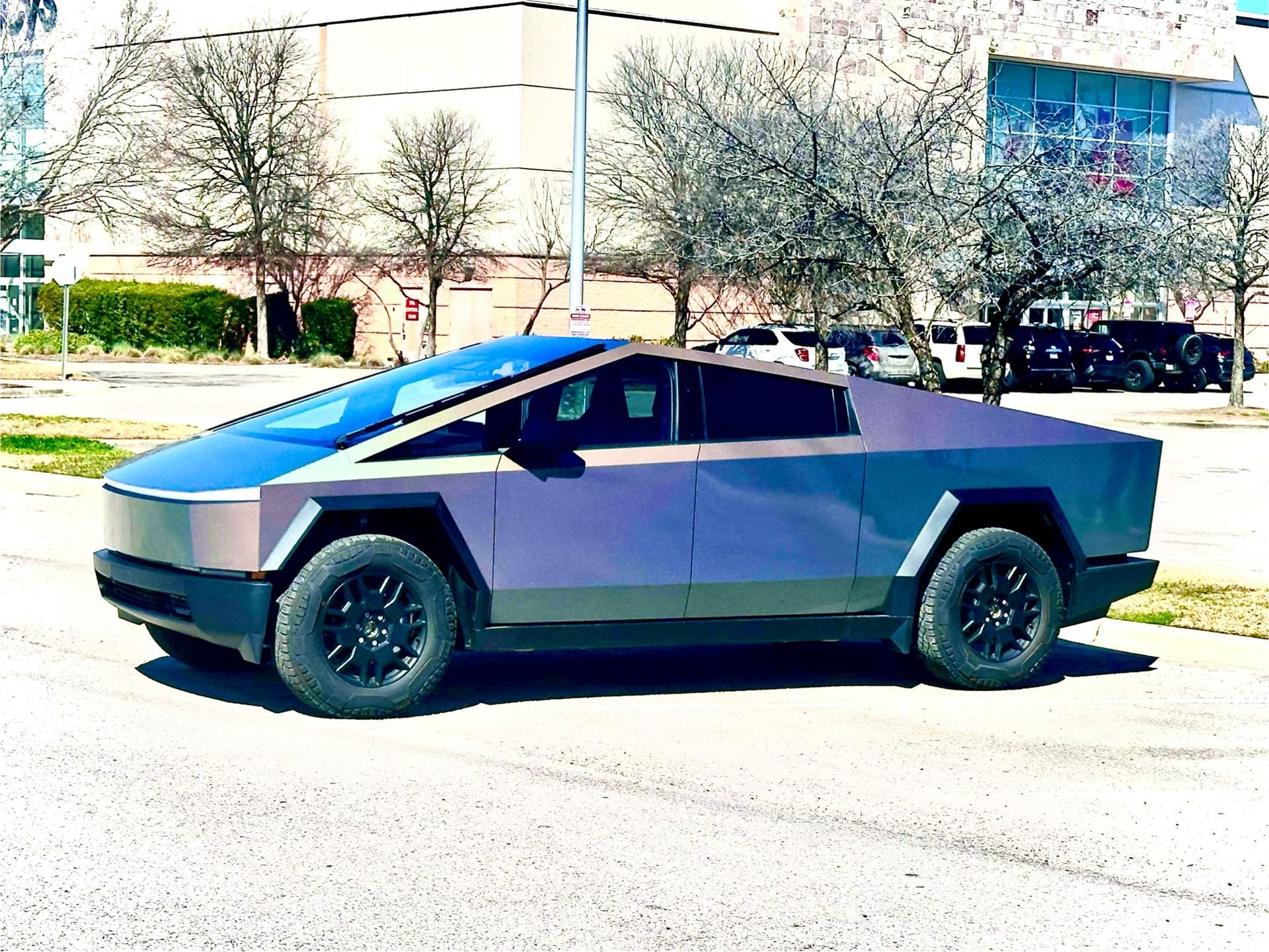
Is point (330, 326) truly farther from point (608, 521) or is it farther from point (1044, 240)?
point (608, 521)

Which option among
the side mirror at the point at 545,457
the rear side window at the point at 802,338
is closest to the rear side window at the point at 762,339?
the rear side window at the point at 802,338

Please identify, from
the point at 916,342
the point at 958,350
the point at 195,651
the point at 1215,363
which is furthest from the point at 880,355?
the point at 195,651

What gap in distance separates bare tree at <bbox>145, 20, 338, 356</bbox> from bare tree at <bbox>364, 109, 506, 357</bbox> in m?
2.78

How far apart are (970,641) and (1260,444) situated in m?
21.9

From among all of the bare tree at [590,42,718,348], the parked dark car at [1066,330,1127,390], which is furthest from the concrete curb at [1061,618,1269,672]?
the parked dark car at [1066,330,1127,390]

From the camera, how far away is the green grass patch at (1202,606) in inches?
400

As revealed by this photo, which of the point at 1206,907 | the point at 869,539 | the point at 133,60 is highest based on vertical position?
the point at 133,60

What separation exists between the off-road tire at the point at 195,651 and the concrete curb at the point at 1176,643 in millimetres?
4334

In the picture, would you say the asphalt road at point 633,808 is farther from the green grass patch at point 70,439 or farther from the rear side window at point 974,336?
the rear side window at point 974,336

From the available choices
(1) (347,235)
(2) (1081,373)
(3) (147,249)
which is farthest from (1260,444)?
(3) (147,249)

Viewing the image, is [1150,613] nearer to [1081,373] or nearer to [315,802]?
[315,802]

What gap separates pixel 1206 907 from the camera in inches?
217

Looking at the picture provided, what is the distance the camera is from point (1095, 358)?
4559 centimetres

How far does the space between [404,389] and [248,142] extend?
152ft
